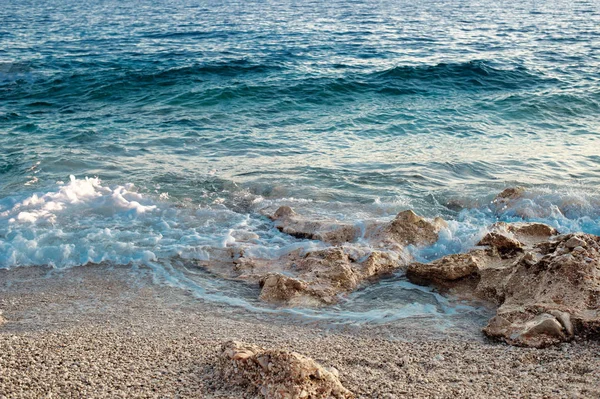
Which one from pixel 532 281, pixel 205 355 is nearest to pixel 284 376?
pixel 205 355

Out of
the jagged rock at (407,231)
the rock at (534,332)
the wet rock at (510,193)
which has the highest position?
the rock at (534,332)

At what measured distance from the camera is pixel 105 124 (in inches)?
463

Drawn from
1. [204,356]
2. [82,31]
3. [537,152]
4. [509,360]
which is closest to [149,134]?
[537,152]

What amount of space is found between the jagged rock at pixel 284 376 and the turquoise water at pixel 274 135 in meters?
1.78

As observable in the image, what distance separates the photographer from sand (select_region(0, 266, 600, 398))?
338 centimetres

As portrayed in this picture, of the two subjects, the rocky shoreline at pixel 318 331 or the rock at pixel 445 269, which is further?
the rock at pixel 445 269

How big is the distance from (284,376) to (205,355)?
2.62 ft

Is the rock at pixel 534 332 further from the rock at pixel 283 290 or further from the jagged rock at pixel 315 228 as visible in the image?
the jagged rock at pixel 315 228

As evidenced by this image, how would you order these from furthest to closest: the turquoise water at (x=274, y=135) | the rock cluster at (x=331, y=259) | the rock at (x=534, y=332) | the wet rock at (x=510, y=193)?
the wet rock at (x=510, y=193) < the turquoise water at (x=274, y=135) < the rock cluster at (x=331, y=259) < the rock at (x=534, y=332)

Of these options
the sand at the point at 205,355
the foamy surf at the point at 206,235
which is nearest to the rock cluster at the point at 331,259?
the foamy surf at the point at 206,235

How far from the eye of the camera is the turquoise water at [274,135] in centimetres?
699

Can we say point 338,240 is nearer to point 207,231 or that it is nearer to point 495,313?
point 207,231

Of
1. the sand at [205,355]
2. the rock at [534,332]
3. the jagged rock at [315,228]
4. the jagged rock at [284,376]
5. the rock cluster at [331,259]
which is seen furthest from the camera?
the jagged rock at [315,228]

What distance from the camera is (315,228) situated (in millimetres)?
6559
